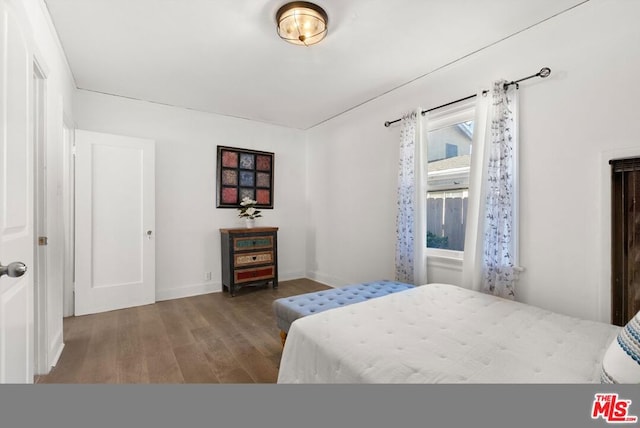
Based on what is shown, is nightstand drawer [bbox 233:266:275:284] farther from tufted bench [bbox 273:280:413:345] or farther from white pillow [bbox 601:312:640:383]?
white pillow [bbox 601:312:640:383]

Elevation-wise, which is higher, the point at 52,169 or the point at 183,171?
the point at 183,171

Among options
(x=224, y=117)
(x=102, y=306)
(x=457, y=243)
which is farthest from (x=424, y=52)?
(x=102, y=306)

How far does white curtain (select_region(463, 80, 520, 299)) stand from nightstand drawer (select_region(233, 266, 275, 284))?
2647mm

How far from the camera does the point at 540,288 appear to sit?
2225 millimetres

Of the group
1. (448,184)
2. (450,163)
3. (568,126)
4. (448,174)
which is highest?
(568,126)

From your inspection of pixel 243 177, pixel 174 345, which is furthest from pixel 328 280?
pixel 174 345

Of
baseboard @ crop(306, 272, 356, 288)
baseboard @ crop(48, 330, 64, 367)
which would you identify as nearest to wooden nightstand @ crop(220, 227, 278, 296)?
baseboard @ crop(306, 272, 356, 288)

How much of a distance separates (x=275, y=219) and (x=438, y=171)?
8.64 ft

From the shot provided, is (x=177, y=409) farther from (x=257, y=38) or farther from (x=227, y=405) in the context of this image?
Result: (x=257, y=38)

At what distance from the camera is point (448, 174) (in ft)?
9.83

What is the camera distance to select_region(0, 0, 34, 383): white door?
1.03m

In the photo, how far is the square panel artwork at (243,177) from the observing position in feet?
14.0

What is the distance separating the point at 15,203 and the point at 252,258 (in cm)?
305

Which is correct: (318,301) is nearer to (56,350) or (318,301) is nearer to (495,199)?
(495,199)
